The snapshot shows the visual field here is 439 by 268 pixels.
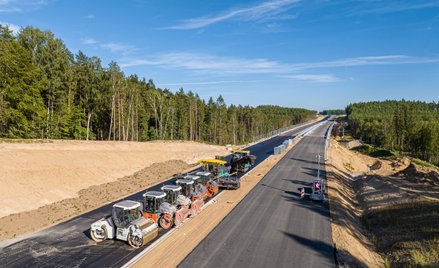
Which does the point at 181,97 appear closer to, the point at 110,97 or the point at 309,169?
the point at 110,97

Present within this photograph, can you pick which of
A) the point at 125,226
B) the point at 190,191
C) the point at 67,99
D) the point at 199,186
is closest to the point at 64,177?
the point at 190,191

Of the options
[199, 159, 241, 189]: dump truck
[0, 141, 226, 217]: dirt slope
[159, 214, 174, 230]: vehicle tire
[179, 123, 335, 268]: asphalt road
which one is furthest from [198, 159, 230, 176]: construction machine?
[159, 214, 174, 230]: vehicle tire

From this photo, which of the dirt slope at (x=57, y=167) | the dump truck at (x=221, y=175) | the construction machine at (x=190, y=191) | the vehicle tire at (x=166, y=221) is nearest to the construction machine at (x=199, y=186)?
the construction machine at (x=190, y=191)

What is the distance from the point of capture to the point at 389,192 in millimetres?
34438

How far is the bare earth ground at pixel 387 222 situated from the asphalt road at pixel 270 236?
4.30 feet

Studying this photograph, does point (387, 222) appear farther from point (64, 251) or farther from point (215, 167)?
point (64, 251)

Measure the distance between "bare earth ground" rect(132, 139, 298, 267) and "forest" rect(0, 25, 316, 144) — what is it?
38.1 metres

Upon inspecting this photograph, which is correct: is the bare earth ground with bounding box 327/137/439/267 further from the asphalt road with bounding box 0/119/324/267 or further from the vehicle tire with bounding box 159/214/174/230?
the asphalt road with bounding box 0/119/324/267

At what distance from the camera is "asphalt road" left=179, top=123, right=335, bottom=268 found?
16.8 metres

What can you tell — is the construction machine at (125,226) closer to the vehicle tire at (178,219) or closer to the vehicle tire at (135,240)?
the vehicle tire at (135,240)

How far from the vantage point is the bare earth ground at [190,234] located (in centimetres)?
1655

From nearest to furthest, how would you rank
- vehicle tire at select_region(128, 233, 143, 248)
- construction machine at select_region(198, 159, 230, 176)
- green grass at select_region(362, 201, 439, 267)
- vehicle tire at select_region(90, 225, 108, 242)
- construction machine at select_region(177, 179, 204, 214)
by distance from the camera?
green grass at select_region(362, 201, 439, 267) → vehicle tire at select_region(128, 233, 143, 248) → vehicle tire at select_region(90, 225, 108, 242) → construction machine at select_region(177, 179, 204, 214) → construction machine at select_region(198, 159, 230, 176)

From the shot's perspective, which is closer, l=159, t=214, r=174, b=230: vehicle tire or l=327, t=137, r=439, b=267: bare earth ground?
l=327, t=137, r=439, b=267: bare earth ground

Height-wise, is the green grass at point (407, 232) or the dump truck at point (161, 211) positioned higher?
the dump truck at point (161, 211)
